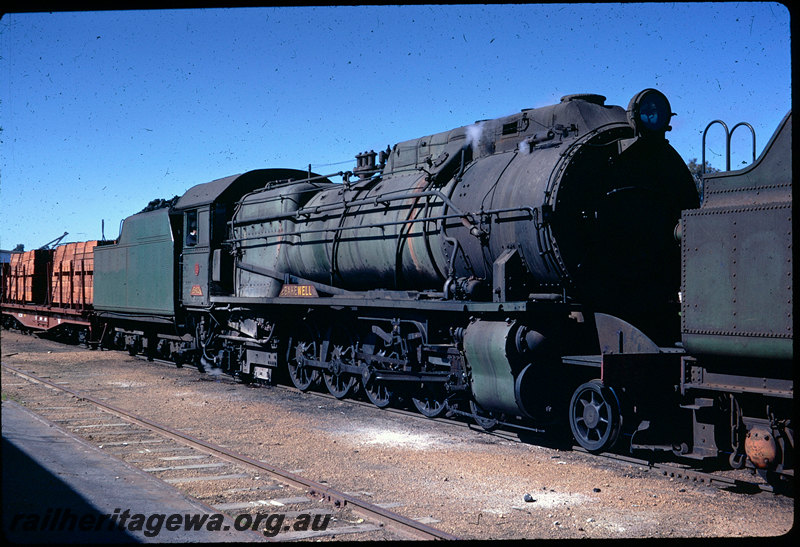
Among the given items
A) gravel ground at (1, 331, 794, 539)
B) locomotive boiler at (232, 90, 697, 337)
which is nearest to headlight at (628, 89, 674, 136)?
locomotive boiler at (232, 90, 697, 337)

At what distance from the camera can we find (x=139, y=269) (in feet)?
63.3

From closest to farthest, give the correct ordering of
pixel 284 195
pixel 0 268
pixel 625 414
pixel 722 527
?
1. pixel 722 527
2. pixel 625 414
3. pixel 284 195
4. pixel 0 268

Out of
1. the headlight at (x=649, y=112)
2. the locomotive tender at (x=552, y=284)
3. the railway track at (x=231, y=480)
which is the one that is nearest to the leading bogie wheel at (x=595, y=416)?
the locomotive tender at (x=552, y=284)

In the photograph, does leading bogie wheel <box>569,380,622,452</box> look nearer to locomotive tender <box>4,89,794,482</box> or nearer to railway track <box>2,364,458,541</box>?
locomotive tender <box>4,89,794,482</box>

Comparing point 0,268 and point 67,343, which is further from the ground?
point 0,268

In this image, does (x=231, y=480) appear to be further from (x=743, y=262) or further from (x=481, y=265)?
(x=743, y=262)

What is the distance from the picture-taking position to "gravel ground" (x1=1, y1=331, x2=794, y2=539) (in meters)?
5.95

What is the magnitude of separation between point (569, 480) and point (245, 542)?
3530mm

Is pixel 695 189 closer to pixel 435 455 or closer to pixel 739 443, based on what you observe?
pixel 739 443

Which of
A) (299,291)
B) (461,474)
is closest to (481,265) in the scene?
(461,474)

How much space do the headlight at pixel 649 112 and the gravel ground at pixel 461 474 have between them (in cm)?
389

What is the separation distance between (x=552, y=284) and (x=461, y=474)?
2.63 metres

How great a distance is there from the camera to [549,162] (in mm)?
8742

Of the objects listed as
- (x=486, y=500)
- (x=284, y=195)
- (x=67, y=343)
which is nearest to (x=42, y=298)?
(x=67, y=343)
